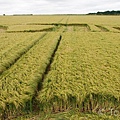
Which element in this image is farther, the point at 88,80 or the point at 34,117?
the point at 88,80

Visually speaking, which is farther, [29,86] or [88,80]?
[88,80]

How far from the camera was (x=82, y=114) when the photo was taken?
13.6 feet

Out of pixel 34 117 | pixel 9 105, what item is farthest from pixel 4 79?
pixel 34 117

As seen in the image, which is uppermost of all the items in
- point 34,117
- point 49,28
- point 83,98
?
point 49,28

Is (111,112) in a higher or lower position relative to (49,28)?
lower

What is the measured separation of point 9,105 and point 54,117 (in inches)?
39.1

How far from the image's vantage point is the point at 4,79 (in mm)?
5496

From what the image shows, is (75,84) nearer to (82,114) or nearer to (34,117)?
(82,114)

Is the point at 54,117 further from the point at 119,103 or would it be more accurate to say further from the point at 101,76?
the point at 101,76

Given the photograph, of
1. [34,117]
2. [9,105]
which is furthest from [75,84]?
[9,105]

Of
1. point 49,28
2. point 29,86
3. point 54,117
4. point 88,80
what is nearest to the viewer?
point 54,117

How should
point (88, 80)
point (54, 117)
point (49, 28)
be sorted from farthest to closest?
point (49, 28), point (88, 80), point (54, 117)

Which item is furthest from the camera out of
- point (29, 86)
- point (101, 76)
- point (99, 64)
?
point (99, 64)

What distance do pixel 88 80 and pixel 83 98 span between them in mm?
966
